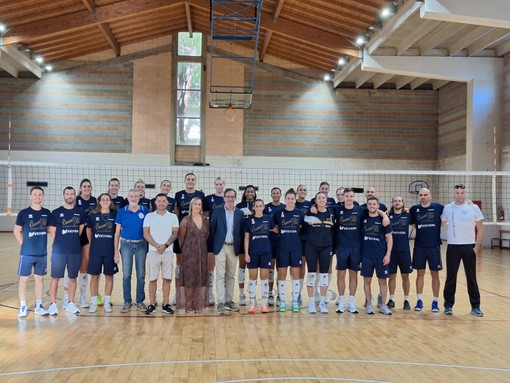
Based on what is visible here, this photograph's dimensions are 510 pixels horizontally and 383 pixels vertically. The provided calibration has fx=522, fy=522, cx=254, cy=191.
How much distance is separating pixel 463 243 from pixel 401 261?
0.95 meters

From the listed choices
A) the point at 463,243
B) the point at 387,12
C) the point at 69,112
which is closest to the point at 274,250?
the point at 463,243

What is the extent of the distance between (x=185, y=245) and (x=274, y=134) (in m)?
15.7

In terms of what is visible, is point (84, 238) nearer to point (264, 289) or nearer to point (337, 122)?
point (264, 289)

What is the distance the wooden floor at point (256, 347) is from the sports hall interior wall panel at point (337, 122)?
15260 millimetres

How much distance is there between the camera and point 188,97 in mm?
22875

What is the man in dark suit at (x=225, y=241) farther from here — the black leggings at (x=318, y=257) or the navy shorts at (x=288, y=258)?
the black leggings at (x=318, y=257)

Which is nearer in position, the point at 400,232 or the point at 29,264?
the point at 29,264

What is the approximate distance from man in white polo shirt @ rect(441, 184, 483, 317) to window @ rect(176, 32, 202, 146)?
52.6 feet

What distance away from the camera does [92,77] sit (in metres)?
22.5

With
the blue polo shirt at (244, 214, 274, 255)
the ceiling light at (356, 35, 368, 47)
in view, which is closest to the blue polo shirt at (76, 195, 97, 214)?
the blue polo shirt at (244, 214, 274, 255)

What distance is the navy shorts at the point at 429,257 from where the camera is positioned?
317 inches

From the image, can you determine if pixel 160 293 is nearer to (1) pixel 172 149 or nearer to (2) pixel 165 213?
(2) pixel 165 213

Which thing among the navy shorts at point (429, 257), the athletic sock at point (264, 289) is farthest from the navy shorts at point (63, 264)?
the navy shorts at point (429, 257)

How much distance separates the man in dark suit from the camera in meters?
7.72
